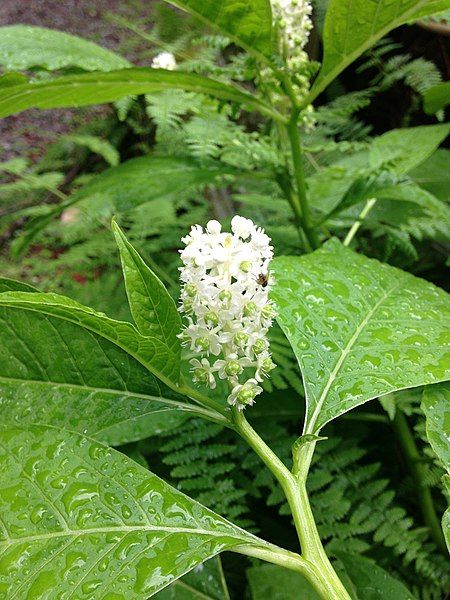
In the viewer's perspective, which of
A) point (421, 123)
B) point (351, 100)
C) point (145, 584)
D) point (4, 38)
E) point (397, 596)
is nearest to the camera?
point (145, 584)

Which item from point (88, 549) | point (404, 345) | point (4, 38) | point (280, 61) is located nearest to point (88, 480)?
point (88, 549)

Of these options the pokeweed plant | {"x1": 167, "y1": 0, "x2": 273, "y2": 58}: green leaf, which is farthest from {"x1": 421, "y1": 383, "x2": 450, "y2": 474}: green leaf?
{"x1": 167, "y1": 0, "x2": 273, "y2": 58}: green leaf

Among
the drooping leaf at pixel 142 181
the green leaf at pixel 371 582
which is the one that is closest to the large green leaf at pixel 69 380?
the green leaf at pixel 371 582

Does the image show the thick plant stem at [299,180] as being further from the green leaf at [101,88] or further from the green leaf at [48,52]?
the green leaf at [48,52]

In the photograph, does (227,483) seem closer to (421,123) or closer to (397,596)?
(397,596)

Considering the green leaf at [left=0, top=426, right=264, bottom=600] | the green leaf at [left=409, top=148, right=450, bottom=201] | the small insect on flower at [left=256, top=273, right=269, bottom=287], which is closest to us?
the green leaf at [left=0, top=426, right=264, bottom=600]

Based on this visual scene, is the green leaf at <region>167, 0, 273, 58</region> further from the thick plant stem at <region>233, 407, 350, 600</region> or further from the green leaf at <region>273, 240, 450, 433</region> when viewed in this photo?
the thick plant stem at <region>233, 407, 350, 600</region>

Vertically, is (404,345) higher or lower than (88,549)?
higher

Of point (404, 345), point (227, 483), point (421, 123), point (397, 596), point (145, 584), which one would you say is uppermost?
point (421, 123)
